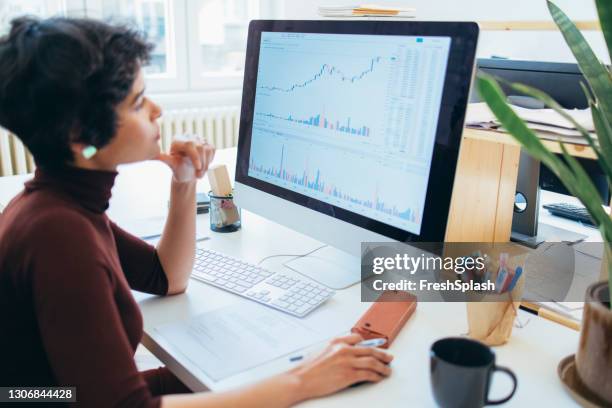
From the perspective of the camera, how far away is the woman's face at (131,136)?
0.79 meters

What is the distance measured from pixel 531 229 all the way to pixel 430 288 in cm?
41

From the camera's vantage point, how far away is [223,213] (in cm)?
131

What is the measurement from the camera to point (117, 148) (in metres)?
0.81

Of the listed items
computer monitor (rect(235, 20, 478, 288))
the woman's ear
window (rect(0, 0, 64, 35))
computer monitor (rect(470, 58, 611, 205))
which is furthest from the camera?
A: window (rect(0, 0, 64, 35))

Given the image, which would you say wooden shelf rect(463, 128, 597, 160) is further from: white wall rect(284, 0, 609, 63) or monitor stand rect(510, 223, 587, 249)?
white wall rect(284, 0, 609, 63)

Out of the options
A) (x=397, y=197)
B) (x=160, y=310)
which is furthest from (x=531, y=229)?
(x=160, y=310)

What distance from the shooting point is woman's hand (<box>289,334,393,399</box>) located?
28.3 inches

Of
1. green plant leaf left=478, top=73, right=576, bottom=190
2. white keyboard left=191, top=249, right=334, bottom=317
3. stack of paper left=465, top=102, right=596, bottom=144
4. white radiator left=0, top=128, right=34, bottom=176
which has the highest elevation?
green plant leaf left=478, top=73, right=576, bottom=190

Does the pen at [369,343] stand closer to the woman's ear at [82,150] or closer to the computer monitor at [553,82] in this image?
the woman's ear at [82,150]

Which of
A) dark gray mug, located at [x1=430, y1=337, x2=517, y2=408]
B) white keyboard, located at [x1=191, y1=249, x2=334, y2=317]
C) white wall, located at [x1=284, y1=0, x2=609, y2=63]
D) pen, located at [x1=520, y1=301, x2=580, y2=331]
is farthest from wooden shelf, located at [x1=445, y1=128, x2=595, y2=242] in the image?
white wall, located at [x1=284, y1=0, x2=609, y2=63]

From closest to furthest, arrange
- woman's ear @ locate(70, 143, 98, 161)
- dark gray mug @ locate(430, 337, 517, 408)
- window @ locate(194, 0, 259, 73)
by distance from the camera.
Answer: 1. dark gray mug @ locate(430, 337, 517, 408)
2. woman's ear @ locate(70, 143, 98, 161)
3. window @ locate(194, 0, 259, 73)

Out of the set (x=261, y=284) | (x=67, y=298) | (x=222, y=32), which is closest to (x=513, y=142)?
(x=261, y=284)

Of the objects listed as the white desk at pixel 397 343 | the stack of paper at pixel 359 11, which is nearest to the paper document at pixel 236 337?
the white desk at pixel 397 343

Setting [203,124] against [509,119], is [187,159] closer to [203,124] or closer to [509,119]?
[509,119]
